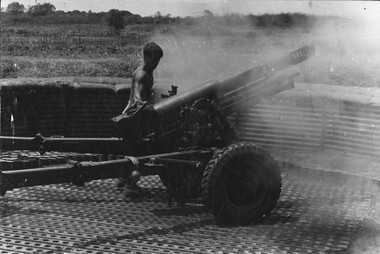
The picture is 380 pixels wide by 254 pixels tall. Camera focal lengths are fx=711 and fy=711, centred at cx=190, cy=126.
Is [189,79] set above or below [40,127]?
above

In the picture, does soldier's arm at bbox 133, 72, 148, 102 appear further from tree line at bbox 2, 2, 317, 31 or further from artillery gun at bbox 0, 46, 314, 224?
tree line at bbox 2, 2, 317, 31

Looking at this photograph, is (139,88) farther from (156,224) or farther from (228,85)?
(156,224)

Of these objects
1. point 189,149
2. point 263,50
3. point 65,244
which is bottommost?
point 65,244

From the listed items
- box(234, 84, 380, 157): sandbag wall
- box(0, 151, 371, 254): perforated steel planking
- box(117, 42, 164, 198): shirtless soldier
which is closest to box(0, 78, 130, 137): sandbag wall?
box(234, 84, 380, 157): sandbag wall

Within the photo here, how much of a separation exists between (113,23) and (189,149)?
5.84m

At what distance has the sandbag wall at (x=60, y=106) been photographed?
9.40 m

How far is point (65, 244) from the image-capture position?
5.62 metres

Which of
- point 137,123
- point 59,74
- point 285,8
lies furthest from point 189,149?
point 59,74

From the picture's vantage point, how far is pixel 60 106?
9.72 m

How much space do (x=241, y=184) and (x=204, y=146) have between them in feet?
1.75

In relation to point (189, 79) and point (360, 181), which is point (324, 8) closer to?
point (360, 181)

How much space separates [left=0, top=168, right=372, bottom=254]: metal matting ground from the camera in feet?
18.6

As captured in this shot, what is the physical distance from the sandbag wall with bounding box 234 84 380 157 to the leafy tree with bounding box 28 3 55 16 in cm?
443

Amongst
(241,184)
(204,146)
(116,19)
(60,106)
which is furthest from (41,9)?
(241,184)
